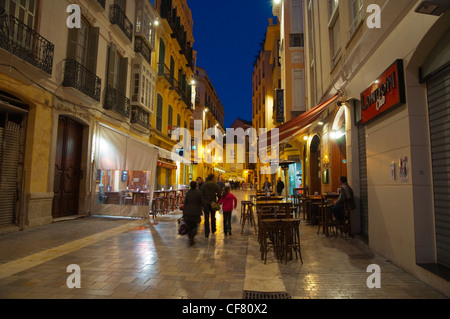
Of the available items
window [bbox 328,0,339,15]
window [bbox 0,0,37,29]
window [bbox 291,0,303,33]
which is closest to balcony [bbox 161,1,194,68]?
window [bbox 291,0,303,33]

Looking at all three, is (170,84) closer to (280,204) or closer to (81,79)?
(81,79)

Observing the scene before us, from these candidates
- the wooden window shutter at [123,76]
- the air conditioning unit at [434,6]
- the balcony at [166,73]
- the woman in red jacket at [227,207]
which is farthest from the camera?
the balcony at [166,73]

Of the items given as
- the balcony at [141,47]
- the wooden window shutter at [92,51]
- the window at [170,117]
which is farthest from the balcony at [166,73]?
the wooden window shutter at [92,51]

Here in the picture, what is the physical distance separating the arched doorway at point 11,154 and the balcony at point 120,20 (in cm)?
624

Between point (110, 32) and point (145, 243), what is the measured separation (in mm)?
10209

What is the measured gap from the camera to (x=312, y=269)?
4664mm

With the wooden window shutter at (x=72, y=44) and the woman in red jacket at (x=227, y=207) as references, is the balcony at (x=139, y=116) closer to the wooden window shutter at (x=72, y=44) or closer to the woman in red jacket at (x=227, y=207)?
the wooden window shutter at (x=72, y=44)

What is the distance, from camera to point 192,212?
6.77 metres

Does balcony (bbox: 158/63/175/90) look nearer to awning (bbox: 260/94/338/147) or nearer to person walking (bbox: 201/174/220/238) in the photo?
awning (bbox: 260/94/338/147)

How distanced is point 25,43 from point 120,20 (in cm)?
598

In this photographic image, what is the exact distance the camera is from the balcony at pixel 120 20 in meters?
12.0

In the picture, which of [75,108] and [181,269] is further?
[75,108]

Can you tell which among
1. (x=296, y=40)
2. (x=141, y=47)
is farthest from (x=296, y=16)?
(x=141, y=47)

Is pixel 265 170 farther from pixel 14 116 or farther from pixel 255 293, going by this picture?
pixel 255 293
